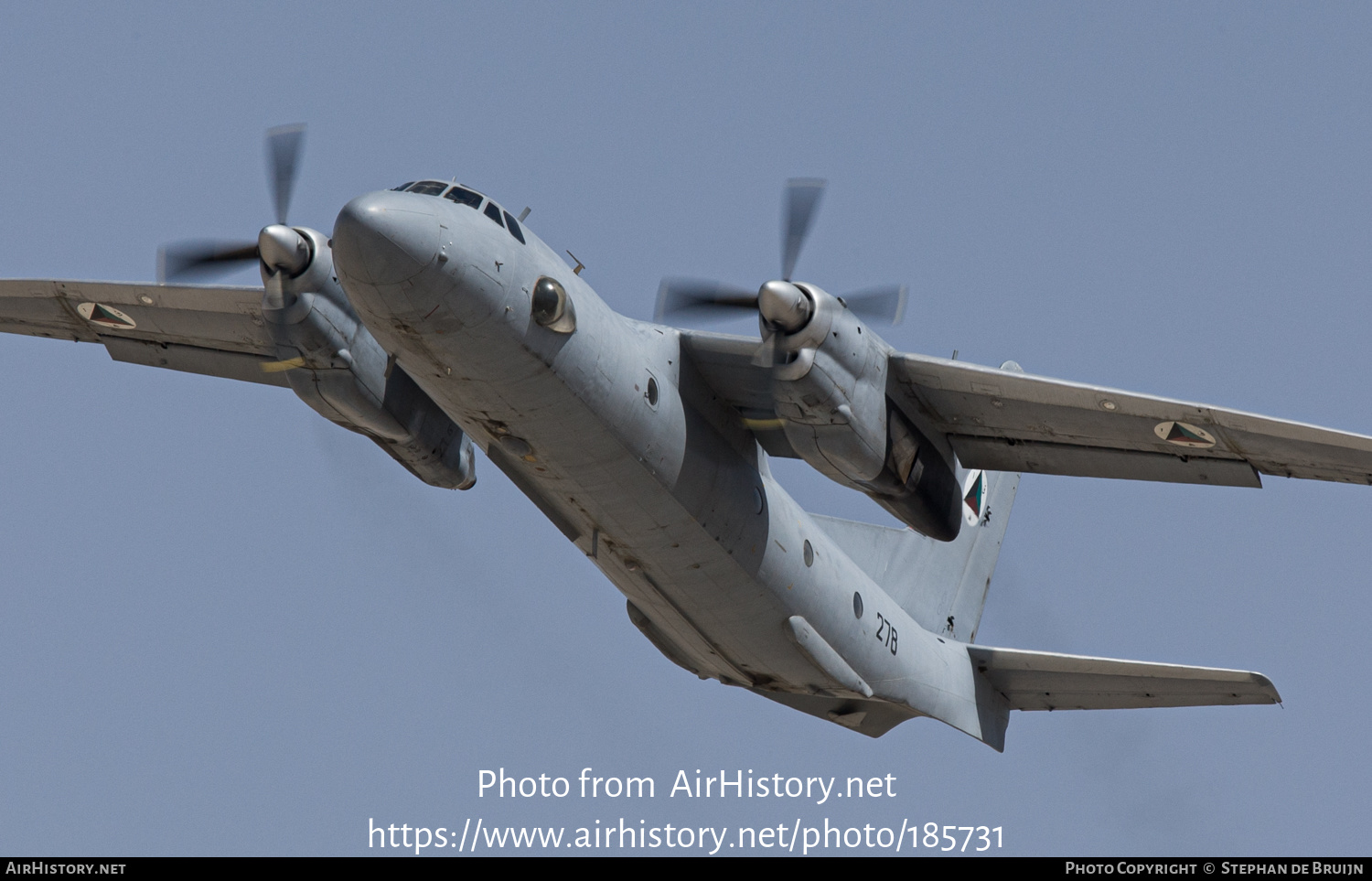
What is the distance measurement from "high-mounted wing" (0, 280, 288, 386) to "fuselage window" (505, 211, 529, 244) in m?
4.87

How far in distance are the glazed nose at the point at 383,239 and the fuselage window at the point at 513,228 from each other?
110cm

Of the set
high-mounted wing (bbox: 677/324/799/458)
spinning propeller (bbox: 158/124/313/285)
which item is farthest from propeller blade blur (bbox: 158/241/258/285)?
high-mounted wing (bbox: 677/324/799/458)

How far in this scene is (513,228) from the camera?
1642 centimetres

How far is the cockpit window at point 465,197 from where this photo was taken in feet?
52.5

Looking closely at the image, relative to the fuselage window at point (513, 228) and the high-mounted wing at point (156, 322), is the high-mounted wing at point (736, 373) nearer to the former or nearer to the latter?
the fuselage window at point (513, 228)

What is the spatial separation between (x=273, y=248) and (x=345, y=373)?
1.88 metres

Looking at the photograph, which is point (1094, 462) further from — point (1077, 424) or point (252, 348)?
point (252, 348)

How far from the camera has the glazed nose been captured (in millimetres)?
15086

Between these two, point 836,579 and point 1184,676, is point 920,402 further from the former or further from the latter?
point 1184,676

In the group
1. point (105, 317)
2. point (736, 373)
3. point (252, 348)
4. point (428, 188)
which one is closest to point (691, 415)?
point (736, 373)

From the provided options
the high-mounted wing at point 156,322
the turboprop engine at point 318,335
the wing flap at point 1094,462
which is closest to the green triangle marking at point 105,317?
the high-mounted wing at point 156,322

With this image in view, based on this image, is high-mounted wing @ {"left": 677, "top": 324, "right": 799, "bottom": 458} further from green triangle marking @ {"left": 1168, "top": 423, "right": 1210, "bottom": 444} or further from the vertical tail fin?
green triangle marking @ {"left": 1168, "top": 423, "right": 1210, "bottom": 444}
